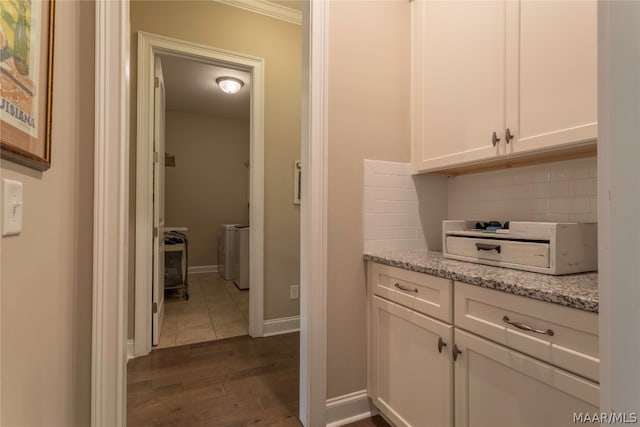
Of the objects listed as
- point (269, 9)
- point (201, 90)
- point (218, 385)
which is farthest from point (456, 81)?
point (201, 90)

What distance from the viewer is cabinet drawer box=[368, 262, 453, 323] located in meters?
1.11

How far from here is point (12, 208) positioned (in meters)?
0.60

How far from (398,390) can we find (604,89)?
136cm

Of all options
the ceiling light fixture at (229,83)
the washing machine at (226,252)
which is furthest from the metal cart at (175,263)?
the ceiling light fixture at (229,83)

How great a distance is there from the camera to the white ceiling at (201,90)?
3447 mm

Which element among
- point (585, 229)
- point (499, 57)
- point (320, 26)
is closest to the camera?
point (585, 229)

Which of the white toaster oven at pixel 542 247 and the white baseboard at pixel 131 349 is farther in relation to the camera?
the white baseboard at pixel 131 349

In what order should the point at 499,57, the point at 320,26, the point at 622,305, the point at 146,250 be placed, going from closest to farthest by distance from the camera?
the point at 622,305 → the point at 499,57 → the point at 320,26 → the point at 146,250

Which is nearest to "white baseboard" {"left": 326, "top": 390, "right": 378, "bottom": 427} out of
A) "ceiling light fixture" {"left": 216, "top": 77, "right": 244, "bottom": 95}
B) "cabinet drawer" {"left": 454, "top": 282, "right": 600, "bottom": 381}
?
"cabinet drawer" {"left": 454, "top": 282, "right": 600, "bottom": 381}

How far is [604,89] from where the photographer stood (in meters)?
0.37

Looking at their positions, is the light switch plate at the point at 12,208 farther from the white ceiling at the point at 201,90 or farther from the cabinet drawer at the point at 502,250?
the white ceiling at the point at 201,90

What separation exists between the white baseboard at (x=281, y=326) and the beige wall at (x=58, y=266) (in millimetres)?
1624

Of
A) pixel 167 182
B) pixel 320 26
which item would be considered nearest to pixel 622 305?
pixel 320 26

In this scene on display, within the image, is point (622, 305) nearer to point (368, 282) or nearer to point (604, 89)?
point (604, 89)
